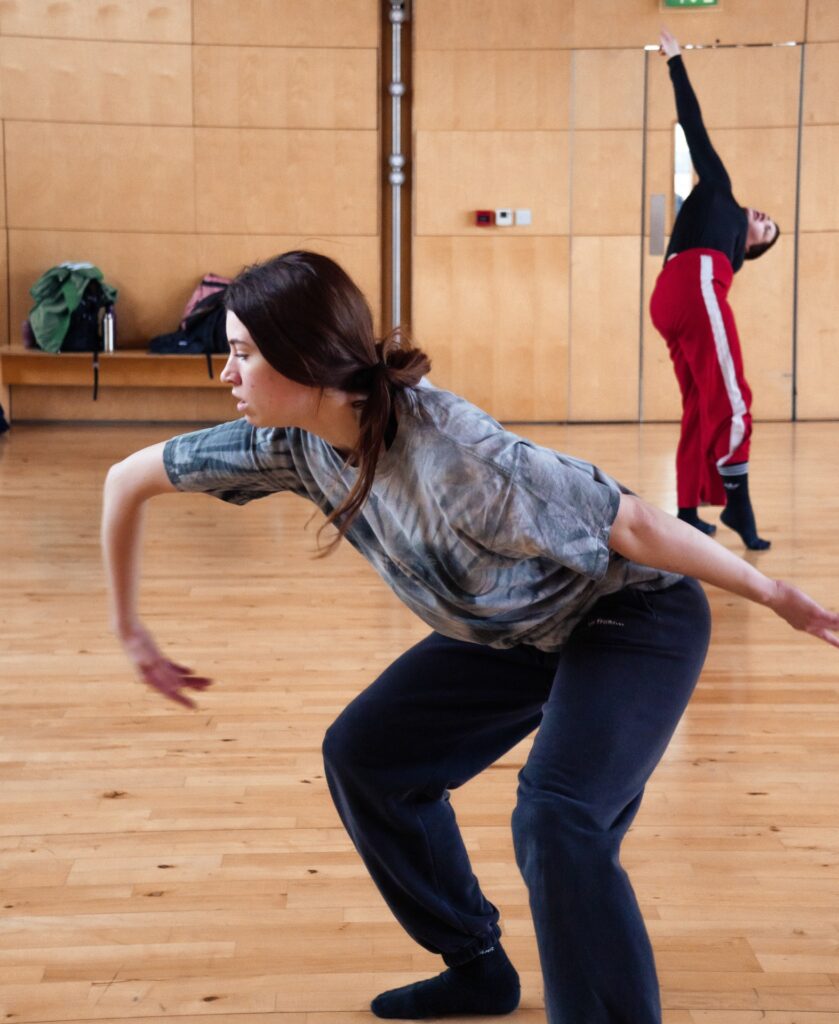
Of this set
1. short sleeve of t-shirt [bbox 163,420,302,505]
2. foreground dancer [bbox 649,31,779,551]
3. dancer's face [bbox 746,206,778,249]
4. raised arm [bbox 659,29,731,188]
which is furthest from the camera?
dancer's face [bbox 746,206,778,249]

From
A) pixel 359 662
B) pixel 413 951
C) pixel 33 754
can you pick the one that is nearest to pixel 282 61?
pixel 359 662

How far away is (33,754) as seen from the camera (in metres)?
2.71

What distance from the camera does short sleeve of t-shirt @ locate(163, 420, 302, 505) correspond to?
151 cm

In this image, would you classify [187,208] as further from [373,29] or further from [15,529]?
[15,529]

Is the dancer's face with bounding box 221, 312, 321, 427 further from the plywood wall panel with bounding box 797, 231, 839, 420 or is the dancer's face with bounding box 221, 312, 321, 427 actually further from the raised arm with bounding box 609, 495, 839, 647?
the plywood wall panel with bounding box 797, 231, 839, 420

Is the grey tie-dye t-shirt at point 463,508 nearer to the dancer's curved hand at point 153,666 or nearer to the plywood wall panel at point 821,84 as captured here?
the dancer's curved hand at point 153,666

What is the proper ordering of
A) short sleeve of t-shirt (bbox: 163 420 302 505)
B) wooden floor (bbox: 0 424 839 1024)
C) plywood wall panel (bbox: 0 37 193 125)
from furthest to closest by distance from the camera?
plywood wall panel (bbox: 0 37 193 125) < wooden floor (bbox: 0 424 839 1024) < short sleeve of t-shirt (bbox: 163 420 302 505)

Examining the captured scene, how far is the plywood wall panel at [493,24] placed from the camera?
8.59 meters

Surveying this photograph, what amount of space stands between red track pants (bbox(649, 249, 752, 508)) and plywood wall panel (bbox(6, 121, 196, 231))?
15.9ft

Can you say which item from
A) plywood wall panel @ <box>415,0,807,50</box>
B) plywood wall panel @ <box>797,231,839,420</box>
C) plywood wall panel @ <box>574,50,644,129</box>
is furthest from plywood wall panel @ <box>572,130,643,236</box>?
plywood wall panel @ <box>797,231,839,420</box>

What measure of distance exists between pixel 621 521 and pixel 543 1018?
2.49 feet

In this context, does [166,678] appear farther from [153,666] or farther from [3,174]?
[3,174]

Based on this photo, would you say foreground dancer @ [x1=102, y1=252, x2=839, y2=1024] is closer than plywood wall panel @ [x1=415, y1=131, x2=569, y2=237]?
Yes

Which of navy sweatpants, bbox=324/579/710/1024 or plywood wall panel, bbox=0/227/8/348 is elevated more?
plywood wall panel, bbox=0/227/8/348
